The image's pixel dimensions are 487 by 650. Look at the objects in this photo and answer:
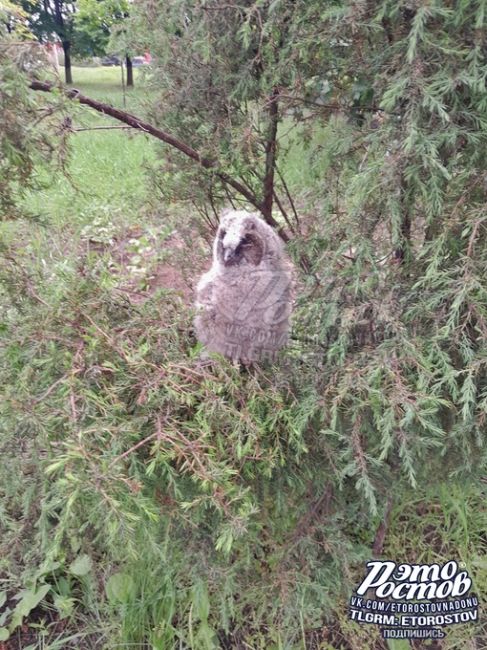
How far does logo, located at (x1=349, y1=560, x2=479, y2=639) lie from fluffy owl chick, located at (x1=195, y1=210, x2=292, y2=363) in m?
0.79

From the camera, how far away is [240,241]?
1.31 metres

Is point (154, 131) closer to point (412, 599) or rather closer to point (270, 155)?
point (270, 155)

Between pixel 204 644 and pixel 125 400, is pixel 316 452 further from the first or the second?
pixel 204 644

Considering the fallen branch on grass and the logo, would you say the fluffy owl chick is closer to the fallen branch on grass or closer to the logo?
the fallen branch on grass

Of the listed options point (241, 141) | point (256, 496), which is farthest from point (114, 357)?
point (241, 141)

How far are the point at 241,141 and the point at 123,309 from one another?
53cm

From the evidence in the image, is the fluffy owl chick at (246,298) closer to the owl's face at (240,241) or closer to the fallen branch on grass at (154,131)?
the owl's face at (240,241)

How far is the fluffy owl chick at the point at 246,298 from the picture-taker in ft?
4.42

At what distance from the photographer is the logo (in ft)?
5.06

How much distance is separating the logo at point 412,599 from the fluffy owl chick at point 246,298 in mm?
786

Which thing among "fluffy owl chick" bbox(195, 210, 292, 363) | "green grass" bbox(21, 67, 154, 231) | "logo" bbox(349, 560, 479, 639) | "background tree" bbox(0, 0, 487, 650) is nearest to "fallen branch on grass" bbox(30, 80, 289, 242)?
"background tree" bbox(0, 0, 487, 650)

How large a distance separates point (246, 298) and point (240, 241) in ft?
0.51

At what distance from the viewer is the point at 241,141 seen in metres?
1.33

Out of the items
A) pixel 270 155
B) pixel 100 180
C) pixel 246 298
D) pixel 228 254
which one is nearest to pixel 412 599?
pixel 246 298
